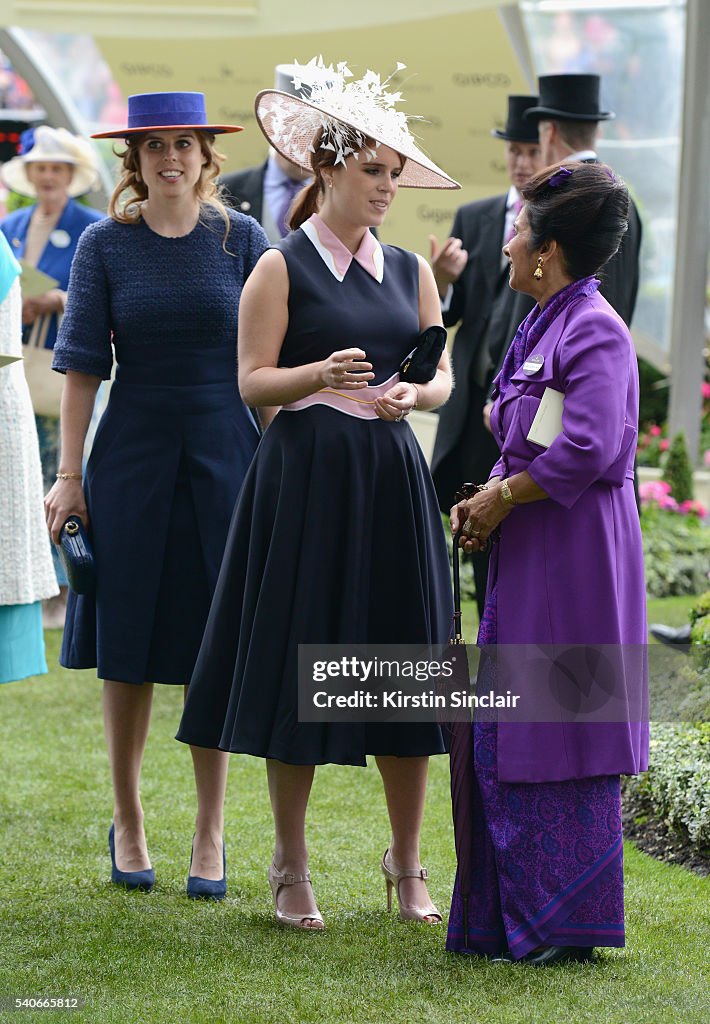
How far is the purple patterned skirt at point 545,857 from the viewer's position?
3367 mm

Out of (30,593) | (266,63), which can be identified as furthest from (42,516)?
(266,63)

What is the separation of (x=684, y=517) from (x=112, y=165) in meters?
6.59

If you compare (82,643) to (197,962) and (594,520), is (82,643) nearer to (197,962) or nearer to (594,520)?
(197,962)

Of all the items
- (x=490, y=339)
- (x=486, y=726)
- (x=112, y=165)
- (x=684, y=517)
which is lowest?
(x=684, y=517)

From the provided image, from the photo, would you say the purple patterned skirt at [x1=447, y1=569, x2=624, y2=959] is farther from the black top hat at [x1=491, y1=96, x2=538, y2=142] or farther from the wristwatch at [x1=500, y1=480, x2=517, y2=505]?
the black top hat at [x1=491, y1=96, x2=538, y2=142]

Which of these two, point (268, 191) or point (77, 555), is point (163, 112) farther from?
point (268, 191)

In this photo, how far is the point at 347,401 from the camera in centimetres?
367

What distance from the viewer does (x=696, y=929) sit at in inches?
149

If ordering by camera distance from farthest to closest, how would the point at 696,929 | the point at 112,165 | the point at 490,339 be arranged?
the point at 112,165 → the point at 490,339 → the point at 696,929

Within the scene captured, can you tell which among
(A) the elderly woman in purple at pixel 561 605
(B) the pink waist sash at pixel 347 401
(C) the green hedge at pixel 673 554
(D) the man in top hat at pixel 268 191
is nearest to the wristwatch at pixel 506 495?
(A) the elderly woman in purple at pixel 561 605

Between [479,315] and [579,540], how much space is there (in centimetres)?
249

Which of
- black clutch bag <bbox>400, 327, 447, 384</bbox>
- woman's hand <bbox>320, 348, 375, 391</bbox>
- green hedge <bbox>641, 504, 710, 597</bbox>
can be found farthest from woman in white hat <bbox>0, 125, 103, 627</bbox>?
woman's hand <bbox>320, 348, 375, 391</bbox>

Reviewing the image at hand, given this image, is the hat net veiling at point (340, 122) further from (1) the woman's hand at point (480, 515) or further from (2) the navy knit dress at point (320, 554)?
(1) the woman's hand at point (480, 515)

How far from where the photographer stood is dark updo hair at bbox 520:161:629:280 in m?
3.38
